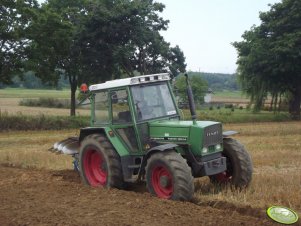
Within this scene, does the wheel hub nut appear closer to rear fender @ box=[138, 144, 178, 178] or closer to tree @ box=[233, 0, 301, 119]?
rear fender @ box=[138, 144, 178, 178]

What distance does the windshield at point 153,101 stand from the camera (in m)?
9.04

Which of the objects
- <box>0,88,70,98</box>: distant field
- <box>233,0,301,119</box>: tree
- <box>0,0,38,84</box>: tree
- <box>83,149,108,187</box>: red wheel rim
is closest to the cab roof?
<box>83,149,108,187</box>: red wheel rim

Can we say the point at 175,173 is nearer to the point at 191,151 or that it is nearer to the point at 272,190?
the point at 191,151

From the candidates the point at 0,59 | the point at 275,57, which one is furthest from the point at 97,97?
the point at 275,57

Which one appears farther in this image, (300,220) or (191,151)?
(191,151)

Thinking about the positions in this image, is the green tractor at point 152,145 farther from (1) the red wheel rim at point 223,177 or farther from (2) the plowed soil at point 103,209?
(2) the plowed soil at point 103,209

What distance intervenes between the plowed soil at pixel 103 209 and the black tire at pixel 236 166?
1.28m

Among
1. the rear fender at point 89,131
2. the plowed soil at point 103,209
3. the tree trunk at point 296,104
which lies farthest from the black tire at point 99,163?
the tree trunk at point 296,104

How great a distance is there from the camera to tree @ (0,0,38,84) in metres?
26.6

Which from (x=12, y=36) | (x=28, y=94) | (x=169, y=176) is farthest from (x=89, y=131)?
(x=28, y=94)

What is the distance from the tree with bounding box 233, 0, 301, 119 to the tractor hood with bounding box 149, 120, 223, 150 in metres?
26.3

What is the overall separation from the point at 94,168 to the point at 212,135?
2756 millimetres

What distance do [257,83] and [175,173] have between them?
32.1 meters

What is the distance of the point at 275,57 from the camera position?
34.8m
